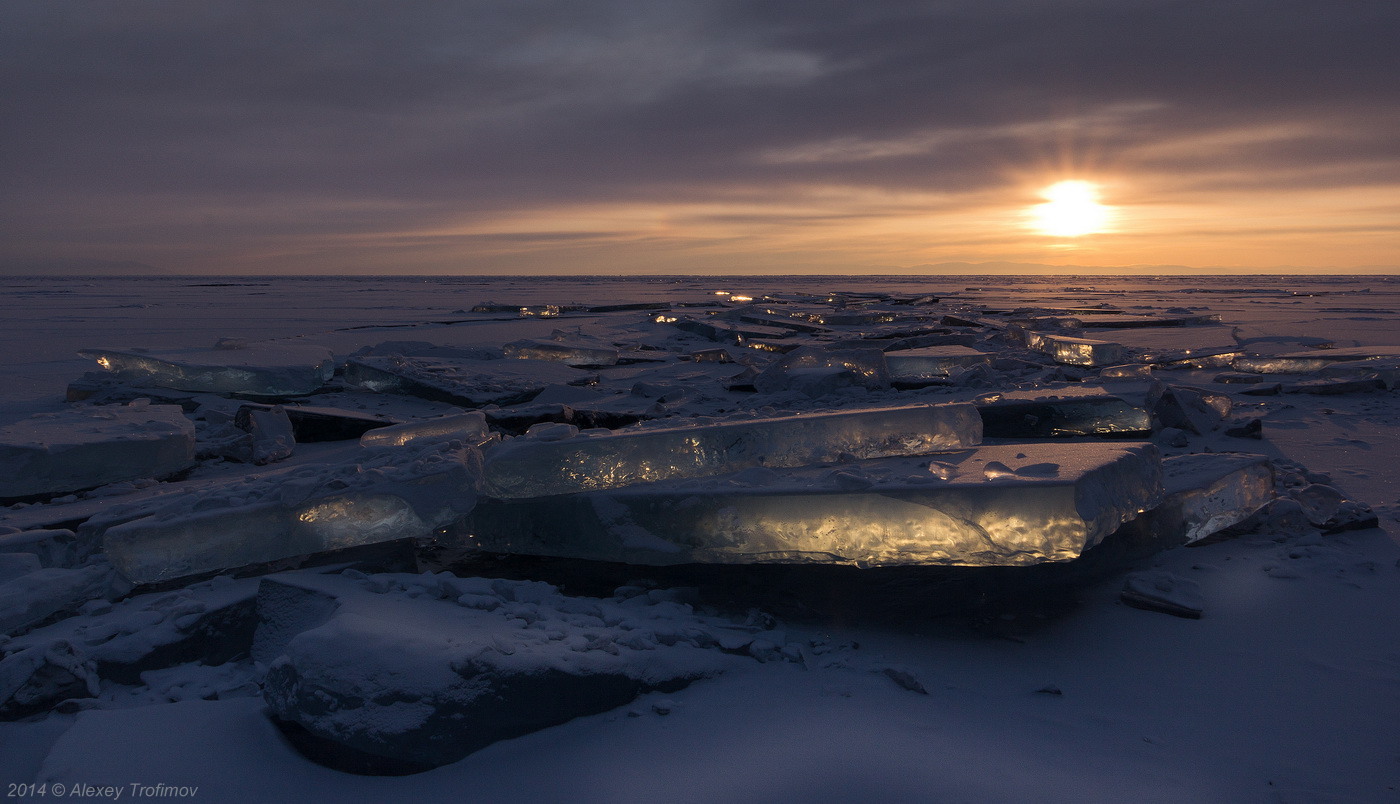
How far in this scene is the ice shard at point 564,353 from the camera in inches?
232

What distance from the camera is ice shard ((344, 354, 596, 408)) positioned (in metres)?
4.28

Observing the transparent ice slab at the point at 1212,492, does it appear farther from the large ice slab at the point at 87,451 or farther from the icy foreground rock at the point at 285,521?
the large ice slab at the point at 87,451

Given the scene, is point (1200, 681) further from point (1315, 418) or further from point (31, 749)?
point (1315, 418)

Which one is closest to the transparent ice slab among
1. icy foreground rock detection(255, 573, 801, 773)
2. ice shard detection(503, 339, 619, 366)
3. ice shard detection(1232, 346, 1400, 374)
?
icy foreground rock detection(255, 573, 801, 773)

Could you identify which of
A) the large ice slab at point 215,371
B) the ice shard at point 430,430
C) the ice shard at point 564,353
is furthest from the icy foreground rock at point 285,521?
the ice shard at point 564,353

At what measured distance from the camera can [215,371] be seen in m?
4.11

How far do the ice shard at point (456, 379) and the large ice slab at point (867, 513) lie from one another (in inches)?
98.2

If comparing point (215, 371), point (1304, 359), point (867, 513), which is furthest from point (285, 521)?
point (1304, 359)

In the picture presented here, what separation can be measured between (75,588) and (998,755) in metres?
1.96

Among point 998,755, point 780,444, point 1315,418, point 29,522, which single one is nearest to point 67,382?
point 29,522

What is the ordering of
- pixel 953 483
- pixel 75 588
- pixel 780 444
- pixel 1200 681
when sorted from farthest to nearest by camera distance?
pixel 780 444, pixel 75 588, pixel 953 483, pixel 1200 681

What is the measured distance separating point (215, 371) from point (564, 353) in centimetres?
247

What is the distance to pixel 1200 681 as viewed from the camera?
137cm

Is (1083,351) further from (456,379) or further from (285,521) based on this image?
(285,521)
